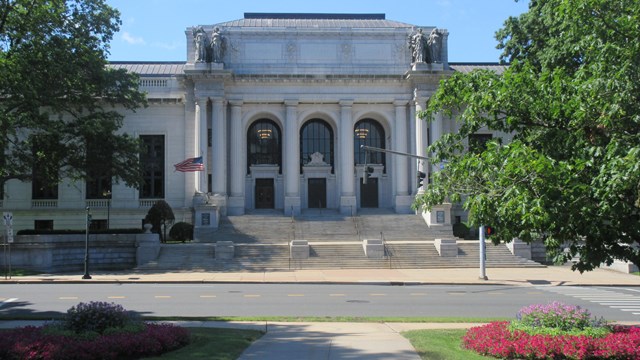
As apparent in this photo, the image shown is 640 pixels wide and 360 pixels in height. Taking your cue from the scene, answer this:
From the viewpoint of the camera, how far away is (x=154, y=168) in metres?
53.3

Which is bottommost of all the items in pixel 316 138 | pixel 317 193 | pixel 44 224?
pixel 44 224

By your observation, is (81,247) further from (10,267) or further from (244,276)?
(244,276)

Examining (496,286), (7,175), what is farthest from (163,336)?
(7,175)

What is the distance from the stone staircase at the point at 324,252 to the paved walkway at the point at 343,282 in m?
1.77

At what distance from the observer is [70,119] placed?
52406 mm

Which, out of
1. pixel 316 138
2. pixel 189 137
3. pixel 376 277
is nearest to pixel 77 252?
pixel 189 137

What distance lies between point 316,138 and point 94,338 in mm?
46241

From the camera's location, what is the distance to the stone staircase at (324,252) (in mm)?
36750

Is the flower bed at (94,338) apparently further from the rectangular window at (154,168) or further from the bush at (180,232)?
the rectangular window at (154,168)

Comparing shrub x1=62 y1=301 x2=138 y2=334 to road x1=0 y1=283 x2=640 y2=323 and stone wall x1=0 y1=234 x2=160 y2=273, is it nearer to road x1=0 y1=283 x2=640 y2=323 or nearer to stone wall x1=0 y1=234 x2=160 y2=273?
road x1=0 y1=283 x2=640 y2=323

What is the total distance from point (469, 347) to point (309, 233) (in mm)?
35614

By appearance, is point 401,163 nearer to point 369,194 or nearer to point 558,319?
point 369,194

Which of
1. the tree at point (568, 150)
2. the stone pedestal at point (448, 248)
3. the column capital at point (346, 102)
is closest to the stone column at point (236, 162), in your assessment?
the column capital at point (346, 102)

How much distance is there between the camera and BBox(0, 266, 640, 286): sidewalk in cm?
2956
